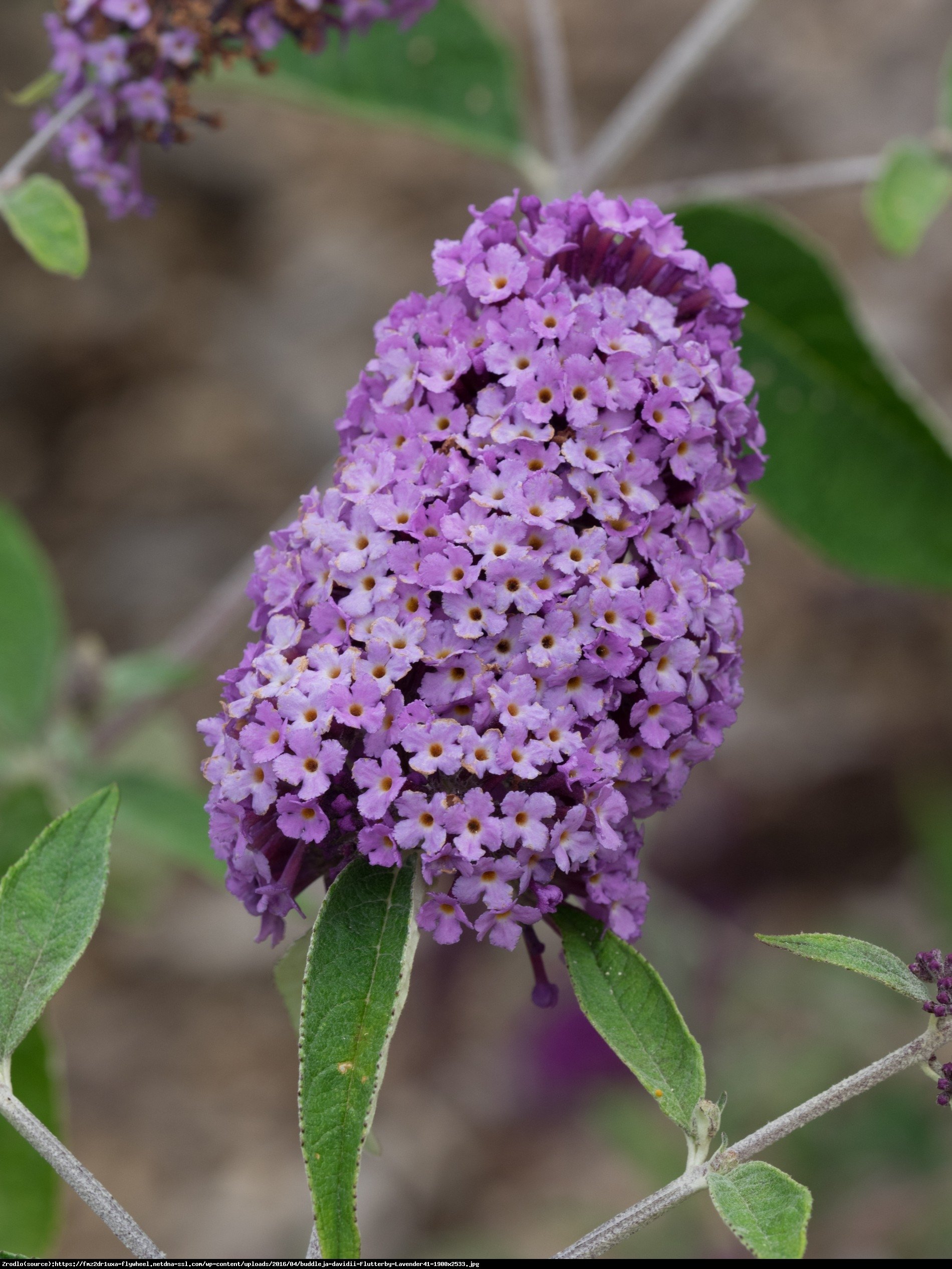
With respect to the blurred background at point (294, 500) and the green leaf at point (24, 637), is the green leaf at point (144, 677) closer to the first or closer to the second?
the green leaf at point (24, 637)

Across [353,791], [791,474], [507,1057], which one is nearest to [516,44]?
[791,474]

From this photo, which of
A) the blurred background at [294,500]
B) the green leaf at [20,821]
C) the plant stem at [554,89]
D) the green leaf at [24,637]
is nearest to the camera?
the green leaf at [20,821]

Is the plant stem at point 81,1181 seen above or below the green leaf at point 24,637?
below

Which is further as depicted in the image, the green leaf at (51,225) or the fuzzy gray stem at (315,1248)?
the green leaf at (51,225)

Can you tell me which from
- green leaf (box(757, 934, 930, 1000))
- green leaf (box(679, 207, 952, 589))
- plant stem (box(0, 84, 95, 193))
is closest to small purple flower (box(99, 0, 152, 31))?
plant stem (box(0, 84, 95, 193))

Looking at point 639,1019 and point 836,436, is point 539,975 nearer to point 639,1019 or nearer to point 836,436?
point 639,1019

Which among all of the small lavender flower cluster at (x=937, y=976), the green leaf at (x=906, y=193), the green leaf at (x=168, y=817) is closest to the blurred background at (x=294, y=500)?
the green leaf at (x=168, y=817)

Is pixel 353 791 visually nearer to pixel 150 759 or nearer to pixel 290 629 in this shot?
pixel 290 629

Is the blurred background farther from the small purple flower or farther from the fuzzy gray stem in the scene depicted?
the fuzzy gray stem

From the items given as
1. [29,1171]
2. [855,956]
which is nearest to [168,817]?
[29,1171]
